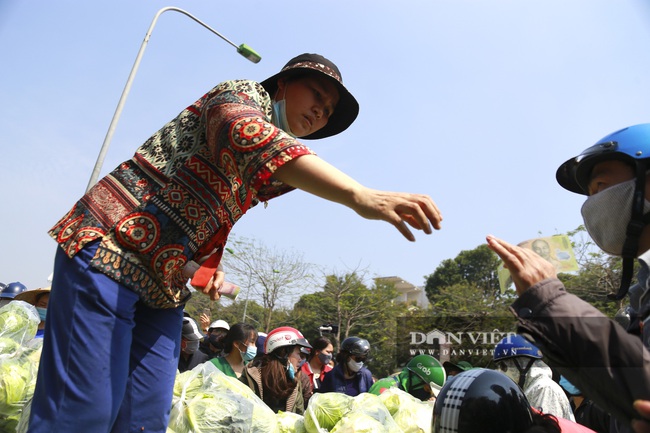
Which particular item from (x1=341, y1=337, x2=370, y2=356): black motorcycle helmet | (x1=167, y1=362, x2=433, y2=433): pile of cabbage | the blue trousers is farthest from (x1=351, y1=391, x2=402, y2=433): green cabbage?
(x1=341, y1=337, x2=370, y2=356): black motorcycle helmet

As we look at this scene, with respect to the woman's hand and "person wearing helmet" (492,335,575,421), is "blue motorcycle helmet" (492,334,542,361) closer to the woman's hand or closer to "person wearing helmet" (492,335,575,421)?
"person wearing helmet" (492,335,575,421)

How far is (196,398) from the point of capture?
3.25 m

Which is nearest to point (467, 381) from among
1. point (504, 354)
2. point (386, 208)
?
point (386, 208)

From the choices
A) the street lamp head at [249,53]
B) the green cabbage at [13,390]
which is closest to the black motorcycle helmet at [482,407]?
the green cabbage at [13,390]

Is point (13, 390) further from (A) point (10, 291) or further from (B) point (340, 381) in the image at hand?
(A) point (10, 291)

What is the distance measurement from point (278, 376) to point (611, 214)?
4979 millimetres

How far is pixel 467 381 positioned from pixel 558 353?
854mm

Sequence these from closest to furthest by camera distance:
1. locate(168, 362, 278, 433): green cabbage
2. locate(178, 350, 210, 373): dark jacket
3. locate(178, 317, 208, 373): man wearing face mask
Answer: locate(168, 362, 278, 433): green cabbage, locate(178, 317, 208, 373): man wearing face mask, locate(178, 350, 210, 373): dark jacket

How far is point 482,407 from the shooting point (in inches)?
83.8

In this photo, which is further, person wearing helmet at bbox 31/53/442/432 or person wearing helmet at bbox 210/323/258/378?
person wearing helmet at bbox 210/323/258/378

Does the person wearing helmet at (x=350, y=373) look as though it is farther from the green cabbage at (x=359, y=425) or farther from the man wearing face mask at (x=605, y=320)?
the man wearing face mask at (x=605, y=320)

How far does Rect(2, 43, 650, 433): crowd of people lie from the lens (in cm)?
151

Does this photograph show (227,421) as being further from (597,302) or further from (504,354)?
(597,302)

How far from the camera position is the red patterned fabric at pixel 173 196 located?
181 centimetres
